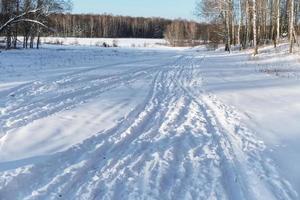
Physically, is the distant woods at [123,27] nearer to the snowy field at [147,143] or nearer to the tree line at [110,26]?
the tree line at [110,26]

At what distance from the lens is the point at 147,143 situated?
8758 millimetres

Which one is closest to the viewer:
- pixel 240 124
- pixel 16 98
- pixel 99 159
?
pixel 99 159

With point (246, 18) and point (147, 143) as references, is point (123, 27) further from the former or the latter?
point (147, 143)

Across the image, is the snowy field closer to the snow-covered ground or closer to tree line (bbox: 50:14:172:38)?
the snow-covered ground

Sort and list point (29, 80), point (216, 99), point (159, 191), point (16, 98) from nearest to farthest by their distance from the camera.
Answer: point (159, 191)
point (16, 98)
point (216, 99)
point (29, 80)

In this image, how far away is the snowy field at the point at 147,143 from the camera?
21.0ft

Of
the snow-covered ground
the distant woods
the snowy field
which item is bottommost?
the snowy field

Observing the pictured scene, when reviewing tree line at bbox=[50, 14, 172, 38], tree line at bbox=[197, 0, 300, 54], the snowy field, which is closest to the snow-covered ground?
tree line at bbox=[50, 14, 172, 38]

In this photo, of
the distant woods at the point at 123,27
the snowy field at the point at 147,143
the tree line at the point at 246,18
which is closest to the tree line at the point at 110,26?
the distant woods at the point at 123,27

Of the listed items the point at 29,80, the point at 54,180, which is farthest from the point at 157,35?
the point at 54,180

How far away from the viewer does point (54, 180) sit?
21.4 ft

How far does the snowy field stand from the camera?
6.41m

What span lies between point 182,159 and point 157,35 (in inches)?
6895

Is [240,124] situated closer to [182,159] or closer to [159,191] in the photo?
[182,159]
